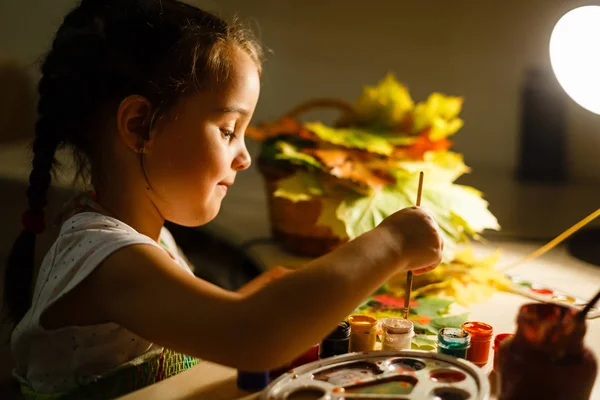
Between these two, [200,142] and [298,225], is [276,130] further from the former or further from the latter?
[200,142]

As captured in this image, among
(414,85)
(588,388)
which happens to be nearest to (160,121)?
(588,388)

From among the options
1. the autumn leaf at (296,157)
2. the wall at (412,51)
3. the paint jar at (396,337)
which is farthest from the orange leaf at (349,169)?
the wall at (412,51)

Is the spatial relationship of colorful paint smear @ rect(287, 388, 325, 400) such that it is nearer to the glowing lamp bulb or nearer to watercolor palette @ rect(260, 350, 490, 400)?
watercolor palette @ rect(260, 350, 490, 400)

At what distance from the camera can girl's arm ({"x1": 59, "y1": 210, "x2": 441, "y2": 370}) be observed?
613 millimetres

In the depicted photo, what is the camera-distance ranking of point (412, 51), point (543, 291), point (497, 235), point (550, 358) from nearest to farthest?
point (550, 358)
point (543, 291)
point (497, 235)
point (412, 51)

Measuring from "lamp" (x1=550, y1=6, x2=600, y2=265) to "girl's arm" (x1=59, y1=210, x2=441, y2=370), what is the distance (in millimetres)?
480

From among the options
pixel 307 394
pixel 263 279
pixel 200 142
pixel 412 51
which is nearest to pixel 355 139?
pixel 263 279

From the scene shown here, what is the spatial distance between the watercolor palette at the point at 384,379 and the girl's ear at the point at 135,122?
0.36 m

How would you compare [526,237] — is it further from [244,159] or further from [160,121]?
[160,121]

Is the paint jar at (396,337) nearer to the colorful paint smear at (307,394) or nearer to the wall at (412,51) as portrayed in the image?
the colorful paint smear at (307,394)

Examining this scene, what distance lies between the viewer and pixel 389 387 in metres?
0.63

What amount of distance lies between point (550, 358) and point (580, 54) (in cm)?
56

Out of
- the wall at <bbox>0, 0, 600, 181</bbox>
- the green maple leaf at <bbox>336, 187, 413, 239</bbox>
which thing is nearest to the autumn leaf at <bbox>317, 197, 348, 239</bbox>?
the green maple leaf at <bbox>336, 187, 413, 239</bbox>

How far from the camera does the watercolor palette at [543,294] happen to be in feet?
3.20
